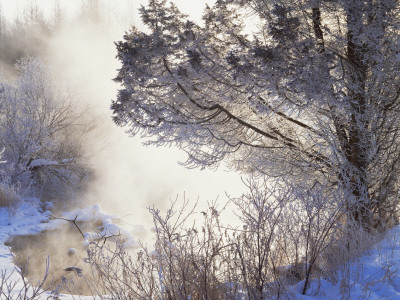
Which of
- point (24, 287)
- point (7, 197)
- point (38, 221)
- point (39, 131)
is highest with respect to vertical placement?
point (39, 131)

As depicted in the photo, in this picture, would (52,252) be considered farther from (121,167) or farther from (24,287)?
(121,167)

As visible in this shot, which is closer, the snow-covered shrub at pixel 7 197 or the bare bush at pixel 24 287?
the bare bush at pixel 24 287

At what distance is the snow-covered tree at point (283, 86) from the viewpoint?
5047mm

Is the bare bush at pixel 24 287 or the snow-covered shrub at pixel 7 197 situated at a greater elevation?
the snow-covered shrub at pixel 7 197

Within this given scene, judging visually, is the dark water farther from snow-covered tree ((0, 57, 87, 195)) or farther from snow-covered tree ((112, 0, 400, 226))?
snow-covered tree ((112, 0, 400, 226))

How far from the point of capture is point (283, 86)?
514cm

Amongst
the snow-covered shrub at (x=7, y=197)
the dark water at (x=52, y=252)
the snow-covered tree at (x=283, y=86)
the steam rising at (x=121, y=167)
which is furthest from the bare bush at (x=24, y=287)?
the steam rising at (x=121, y=167)

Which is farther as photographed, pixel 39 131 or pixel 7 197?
pixel 39 131

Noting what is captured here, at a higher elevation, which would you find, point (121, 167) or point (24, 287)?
point (121, 167)

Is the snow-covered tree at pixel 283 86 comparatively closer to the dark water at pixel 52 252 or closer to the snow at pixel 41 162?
the dark water at pixel 52 252

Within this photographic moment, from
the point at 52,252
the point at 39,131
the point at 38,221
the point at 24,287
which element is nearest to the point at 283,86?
the point at 24,287

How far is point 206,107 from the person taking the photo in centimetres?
630

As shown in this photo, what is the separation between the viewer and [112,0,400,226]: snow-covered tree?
5047 mm

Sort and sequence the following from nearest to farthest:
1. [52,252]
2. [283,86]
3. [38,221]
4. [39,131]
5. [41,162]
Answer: [283,86]
[52,252]
[38,221]
[39,131]
[41,162]
